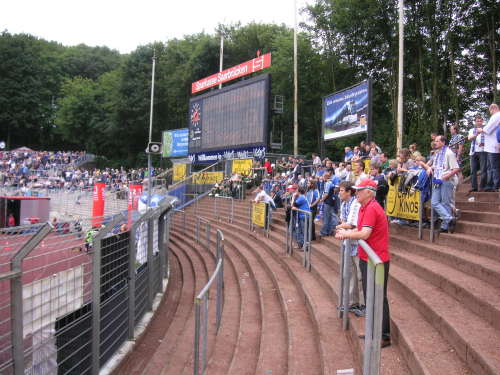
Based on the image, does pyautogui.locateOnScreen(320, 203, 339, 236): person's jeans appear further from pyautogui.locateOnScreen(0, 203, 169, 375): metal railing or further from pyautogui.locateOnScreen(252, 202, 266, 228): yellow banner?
pyautogui.locateOnScreen(0, 203, 169, 375): metal railing

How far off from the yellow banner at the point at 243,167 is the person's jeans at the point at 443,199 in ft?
46.6

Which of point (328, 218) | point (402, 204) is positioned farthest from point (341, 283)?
point (328, 218)

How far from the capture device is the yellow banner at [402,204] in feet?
24.7

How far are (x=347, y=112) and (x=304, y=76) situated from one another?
1927 cm

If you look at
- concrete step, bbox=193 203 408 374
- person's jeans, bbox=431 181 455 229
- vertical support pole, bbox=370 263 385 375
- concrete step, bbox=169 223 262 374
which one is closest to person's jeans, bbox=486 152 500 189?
person's jeans, bbox=431 181 455 229

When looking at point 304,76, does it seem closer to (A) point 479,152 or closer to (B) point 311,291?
(A) point 479,152

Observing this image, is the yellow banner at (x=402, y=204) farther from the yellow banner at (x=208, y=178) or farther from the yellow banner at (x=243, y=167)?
the yellow banner at (x=208, y=178)

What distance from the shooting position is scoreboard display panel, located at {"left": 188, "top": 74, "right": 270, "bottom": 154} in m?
19.8

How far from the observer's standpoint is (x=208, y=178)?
24.2m

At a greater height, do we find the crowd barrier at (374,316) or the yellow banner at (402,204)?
the yellow banner at (402,204)

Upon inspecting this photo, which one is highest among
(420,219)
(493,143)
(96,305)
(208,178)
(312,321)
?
(493,143)

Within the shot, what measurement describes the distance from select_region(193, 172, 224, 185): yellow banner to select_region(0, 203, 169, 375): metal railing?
16.5 meters

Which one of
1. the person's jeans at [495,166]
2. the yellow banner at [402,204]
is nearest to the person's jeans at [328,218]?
the yellow banner at [402,204]

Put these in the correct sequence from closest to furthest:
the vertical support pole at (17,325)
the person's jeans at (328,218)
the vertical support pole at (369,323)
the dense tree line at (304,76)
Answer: the vertical support pole at (369,323) → the vertical support pole at (17,325) → the person's jeans at (328,218) → the dense tree line at (304,76)
